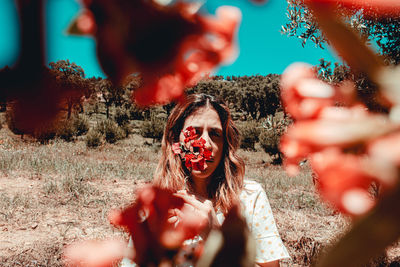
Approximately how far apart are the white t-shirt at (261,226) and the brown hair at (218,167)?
3.4 inches

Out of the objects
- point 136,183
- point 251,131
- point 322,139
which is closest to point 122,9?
point 322,139

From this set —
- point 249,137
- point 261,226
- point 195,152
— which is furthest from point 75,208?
point 249,137

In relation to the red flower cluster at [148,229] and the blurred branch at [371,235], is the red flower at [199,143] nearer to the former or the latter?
the red flower cluster at [148,229]

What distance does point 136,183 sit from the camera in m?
6.37

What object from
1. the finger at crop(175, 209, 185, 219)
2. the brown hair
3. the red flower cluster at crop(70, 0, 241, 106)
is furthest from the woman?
the red flower cluster at crop(70, 0, 241, 106)

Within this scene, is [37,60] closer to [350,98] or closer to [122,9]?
[122,9]

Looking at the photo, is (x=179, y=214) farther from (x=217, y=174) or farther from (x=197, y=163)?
(x=217, y=174)

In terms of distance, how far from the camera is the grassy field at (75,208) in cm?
372

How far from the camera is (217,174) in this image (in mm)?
2115

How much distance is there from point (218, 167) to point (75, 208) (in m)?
3.41

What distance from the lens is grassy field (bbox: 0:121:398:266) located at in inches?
146

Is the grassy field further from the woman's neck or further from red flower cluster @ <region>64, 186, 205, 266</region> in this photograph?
red flower cluster @ <region>64, 186, 205, 266</region>

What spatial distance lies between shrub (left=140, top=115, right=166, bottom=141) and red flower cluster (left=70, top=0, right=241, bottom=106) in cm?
1573

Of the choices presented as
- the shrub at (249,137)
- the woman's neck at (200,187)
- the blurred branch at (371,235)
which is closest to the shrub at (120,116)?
the shrub at (249,137)
